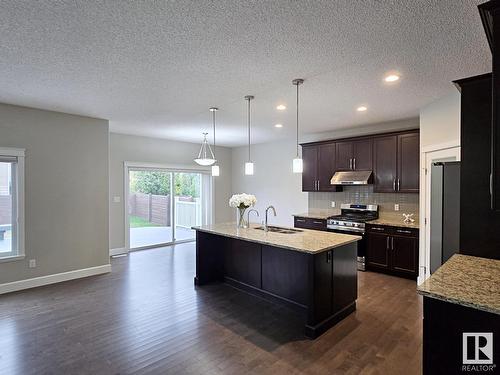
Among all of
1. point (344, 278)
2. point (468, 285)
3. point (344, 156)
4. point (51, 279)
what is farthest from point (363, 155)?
point (51, 279)

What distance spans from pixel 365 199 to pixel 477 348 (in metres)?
4.54

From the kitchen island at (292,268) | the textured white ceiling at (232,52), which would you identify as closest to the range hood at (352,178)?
the textured white ceiling at (232,52)

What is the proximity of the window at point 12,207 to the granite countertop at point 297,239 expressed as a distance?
2.68 m

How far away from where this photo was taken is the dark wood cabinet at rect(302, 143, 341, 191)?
6.05 meters

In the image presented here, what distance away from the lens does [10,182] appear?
426 cm

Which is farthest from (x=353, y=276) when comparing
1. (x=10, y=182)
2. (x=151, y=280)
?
(x=10, y=182)

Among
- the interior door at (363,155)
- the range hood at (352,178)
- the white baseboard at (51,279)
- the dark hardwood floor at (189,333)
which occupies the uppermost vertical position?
the interior door at (363,155)

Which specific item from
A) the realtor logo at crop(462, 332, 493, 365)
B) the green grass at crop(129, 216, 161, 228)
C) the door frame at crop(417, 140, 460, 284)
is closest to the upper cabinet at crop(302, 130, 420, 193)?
the door frame at crop(417, 140, 460, 284)

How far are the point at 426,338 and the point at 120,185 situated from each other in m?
6.24

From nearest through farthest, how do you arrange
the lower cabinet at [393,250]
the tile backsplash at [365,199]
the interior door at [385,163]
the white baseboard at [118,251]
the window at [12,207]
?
1. the window at [12,207]
2. the lower cabinet at [393,250]
3. the interior door at [385,163]
4. the tile backsplash at [365,199]
5. the white baseboard at [118,251]

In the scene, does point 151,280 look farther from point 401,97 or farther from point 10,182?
point 401,97

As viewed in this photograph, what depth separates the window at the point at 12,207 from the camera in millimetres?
4215

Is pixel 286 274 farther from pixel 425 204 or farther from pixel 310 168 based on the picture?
pixel 310 168

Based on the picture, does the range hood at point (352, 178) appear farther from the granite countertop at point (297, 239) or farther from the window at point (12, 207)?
the window at point (12, 207)
